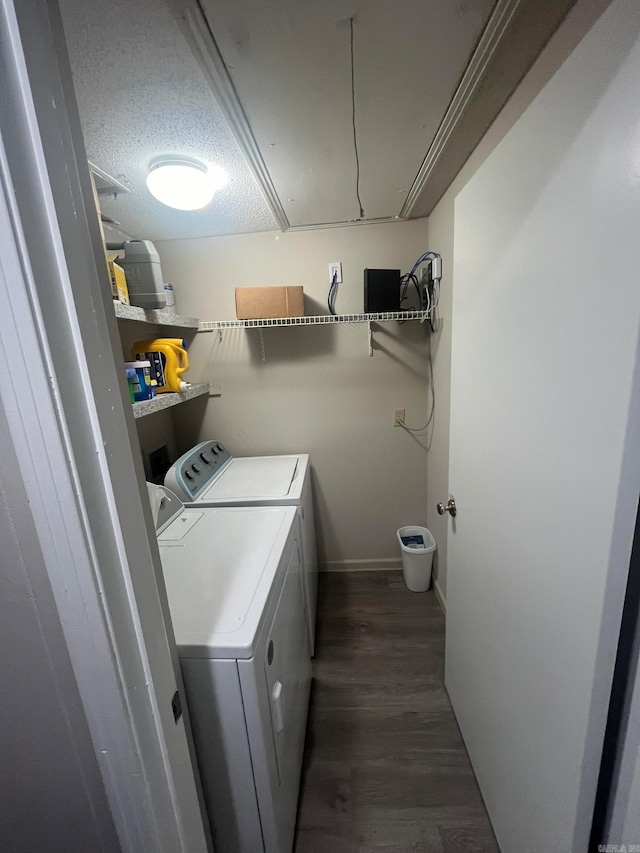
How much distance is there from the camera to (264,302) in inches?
72.6

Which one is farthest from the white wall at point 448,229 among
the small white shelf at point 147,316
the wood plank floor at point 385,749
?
the small white shelf at point 147,316

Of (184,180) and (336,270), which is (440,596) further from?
(184,180)

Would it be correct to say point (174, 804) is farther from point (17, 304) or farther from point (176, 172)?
point (176, 172)

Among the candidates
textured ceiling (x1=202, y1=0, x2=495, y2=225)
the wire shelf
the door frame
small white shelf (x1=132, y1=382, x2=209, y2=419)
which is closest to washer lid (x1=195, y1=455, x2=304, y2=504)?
small white shelf (x1=132, y1=382, x2=209, y2=419)

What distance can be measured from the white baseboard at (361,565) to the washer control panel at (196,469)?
3.55 feet

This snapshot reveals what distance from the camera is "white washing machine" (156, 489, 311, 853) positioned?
793 millimetres

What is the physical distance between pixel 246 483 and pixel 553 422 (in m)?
1.45

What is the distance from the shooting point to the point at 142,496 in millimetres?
594

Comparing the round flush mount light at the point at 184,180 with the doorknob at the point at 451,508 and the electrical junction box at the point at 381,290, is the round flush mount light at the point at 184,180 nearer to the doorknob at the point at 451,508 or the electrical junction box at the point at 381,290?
the electrical junction box at the point at 381,290

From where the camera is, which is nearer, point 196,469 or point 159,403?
point 159,403

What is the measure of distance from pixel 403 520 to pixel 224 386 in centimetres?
156

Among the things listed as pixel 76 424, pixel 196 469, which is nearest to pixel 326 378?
pixel 196 469

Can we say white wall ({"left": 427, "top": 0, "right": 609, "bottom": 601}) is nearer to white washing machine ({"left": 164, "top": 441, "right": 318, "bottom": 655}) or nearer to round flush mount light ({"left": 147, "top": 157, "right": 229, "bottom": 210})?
white washing machine ({"left": 164, "top": 441, "right": 318, "bottom": 655})

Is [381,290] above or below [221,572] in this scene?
above
